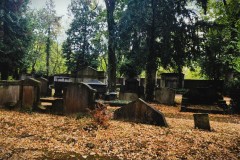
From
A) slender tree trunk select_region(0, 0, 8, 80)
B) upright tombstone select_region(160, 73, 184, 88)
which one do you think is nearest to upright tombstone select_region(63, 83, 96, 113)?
slender tree trunk select_region(0, 0, 8, 80)

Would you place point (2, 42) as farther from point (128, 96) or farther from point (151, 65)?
point (151, 65)

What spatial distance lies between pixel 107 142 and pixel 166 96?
13.2 m

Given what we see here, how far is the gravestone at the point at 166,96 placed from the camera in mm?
19812

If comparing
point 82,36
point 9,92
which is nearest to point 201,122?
point 9,92

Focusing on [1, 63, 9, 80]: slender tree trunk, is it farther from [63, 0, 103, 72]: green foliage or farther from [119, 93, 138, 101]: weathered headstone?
[63, 0, 103, 72]: green foliage

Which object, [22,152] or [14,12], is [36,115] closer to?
[22,152]

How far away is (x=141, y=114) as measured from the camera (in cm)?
1081

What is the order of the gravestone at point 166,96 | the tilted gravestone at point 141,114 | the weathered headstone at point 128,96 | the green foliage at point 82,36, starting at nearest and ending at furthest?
the tilted gravestone at point 141,114, the gravestone at point 166,96, the weathered headstone at point 128,96, the green foliage at point 82,36

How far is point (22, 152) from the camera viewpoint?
6246 millimetres

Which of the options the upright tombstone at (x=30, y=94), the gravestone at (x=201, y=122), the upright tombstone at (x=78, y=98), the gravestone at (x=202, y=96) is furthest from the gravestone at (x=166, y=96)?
the upright tombstone at (x=30, y=94)

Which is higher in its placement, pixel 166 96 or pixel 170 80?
pixel 170 80

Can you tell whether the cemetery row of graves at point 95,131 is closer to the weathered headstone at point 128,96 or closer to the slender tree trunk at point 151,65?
the weathered headstone at point 128,96

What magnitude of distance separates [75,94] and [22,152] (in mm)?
5846

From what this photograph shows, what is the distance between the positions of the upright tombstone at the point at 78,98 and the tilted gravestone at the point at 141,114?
1.43 metres
